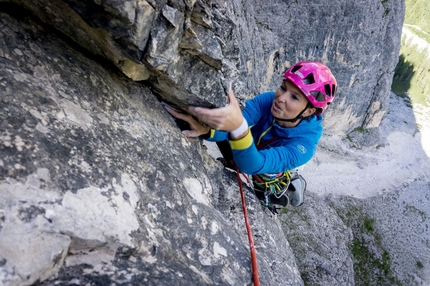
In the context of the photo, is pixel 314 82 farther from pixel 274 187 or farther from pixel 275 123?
pixel 274 187

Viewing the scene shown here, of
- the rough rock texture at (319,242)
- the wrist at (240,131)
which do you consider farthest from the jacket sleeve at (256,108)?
the rough rock texture at (319,242)

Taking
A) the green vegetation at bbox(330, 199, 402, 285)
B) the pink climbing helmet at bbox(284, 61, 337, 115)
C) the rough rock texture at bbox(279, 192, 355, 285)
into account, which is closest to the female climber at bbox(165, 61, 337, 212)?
the pink climbing helmet at bbox(284, 61, 337, 115)

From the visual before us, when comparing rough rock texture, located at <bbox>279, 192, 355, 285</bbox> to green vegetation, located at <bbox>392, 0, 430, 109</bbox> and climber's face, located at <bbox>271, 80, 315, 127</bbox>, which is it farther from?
green vegetation, located at <bbox>392, 0, 430, 109</bbox>

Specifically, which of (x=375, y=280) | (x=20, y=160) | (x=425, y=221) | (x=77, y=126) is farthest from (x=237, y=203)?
(x=425, y=221)

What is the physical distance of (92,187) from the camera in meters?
3.00

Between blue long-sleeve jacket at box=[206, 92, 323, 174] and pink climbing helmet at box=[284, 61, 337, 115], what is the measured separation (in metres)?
0.43

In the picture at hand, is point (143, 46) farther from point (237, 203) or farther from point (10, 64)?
point (237, 203)

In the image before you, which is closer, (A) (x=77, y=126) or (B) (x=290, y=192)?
(A) (x=77, y=126)

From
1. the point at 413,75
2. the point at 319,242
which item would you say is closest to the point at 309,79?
the point at 319,242

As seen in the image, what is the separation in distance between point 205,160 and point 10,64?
3750mm

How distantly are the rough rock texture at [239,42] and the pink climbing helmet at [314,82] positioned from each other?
1161 millimetres

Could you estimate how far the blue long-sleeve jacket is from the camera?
4.70 m

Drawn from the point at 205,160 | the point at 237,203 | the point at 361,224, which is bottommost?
the point at 361,224

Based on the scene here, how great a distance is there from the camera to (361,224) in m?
33.7
